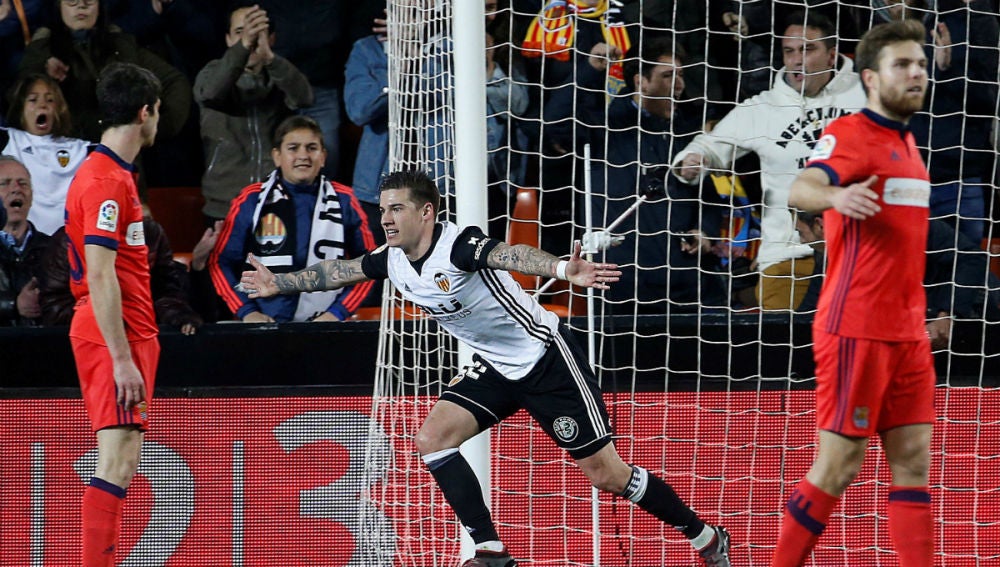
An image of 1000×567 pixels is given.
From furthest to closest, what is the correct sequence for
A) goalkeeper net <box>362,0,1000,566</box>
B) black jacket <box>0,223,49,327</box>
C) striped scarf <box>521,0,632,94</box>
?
striped scarf <box>521,0,632,94</box>
black jacket <box>0,223,49,327</box>
goalkeeper net <box>362,0,1000,566</box>

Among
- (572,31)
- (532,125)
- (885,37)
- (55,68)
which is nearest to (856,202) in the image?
(885,37)

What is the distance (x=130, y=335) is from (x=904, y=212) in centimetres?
279

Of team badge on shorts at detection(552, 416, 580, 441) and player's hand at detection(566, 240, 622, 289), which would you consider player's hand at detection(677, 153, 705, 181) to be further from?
player's hand at detection(566, 240, 622, 289)

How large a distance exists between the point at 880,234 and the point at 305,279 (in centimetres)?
240

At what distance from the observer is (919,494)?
4.11 meters

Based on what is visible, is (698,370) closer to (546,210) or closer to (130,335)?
(546,210)

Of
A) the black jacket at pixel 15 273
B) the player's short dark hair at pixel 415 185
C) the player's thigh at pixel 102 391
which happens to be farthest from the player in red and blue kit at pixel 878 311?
the black jacket at pixel 15 273

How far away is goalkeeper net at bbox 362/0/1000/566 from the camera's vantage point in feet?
19.7

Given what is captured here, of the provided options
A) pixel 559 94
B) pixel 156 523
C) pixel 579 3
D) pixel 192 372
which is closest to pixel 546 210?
pixel 559 94

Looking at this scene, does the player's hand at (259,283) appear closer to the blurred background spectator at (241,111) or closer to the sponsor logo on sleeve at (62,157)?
the blurred background spectator at (241,111)

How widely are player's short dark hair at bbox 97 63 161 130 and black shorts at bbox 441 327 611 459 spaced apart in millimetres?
1644

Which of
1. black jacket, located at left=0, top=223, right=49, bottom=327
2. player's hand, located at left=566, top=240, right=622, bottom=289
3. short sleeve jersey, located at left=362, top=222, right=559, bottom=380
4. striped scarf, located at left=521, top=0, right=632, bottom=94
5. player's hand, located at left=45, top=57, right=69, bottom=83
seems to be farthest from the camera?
player's hand, located at left=45, top=57, right=69, bottom=83

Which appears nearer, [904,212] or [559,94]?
[904,212]

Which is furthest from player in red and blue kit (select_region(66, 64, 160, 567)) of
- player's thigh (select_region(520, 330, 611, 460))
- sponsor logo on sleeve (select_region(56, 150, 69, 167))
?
sponsor logo on sleeve (select_region(56, 150, 69, 167))
